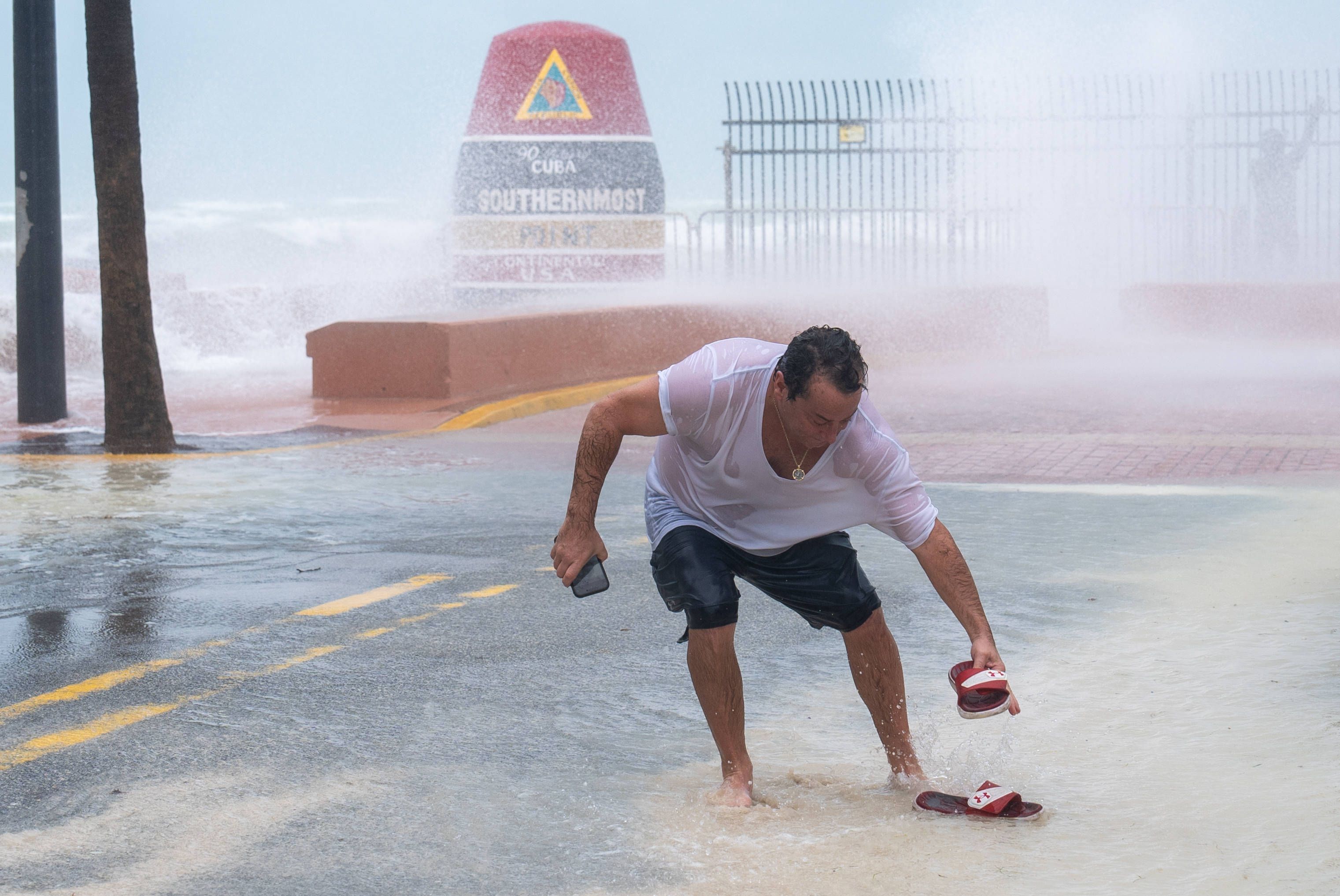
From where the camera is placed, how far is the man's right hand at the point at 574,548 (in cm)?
405

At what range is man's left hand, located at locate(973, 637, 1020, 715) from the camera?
3.80 metres

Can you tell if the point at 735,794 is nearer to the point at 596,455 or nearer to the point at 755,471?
the point at 755,471

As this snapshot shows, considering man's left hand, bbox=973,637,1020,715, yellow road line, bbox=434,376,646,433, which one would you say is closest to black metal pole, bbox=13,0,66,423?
yellow road line, bbox=434,376,646,433

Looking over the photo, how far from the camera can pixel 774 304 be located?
20188mm

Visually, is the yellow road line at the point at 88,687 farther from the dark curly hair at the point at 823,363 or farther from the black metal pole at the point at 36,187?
the black metal pole at the point at 36,187

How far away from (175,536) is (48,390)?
21.4ft

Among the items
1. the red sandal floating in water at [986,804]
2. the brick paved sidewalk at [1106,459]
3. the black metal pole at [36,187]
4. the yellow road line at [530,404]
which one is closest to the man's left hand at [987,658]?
the red sandal floating in water at [986,804]

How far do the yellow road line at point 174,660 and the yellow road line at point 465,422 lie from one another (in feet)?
10.1

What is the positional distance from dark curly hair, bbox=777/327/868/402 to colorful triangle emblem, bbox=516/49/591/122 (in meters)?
18.5

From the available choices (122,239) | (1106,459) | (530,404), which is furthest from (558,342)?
(1106,459)

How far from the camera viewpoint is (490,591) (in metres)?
7.01

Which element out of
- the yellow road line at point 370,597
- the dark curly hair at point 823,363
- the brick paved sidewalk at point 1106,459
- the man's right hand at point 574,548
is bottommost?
the brick paved sidewalk at point 1106,459

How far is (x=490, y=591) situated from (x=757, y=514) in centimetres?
298

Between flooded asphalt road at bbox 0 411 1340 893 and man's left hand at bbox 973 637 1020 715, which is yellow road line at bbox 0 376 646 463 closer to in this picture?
flooded asphalt road at bbox 0 411 1340 893
